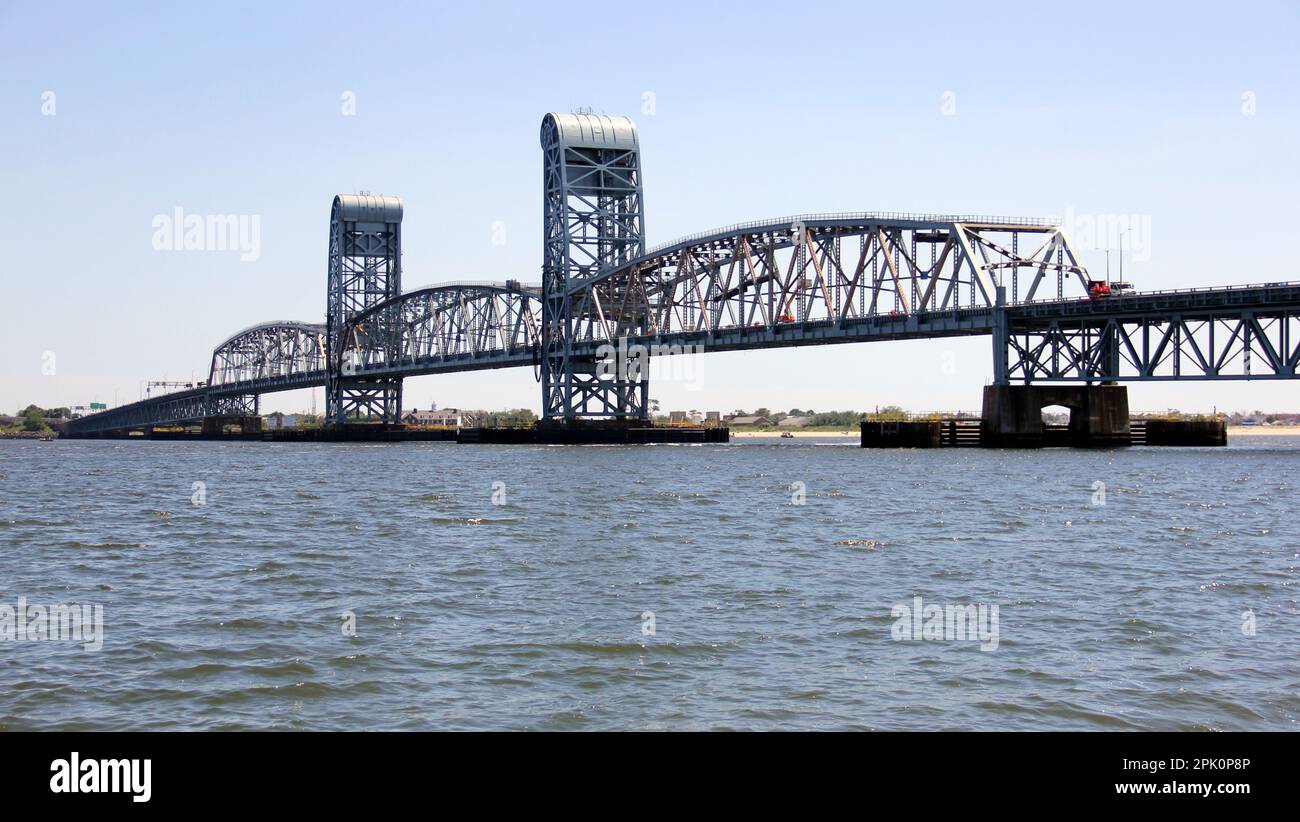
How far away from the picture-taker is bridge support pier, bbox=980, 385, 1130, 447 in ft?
321

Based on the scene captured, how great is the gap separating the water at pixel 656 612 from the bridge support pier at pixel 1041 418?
49.3 m

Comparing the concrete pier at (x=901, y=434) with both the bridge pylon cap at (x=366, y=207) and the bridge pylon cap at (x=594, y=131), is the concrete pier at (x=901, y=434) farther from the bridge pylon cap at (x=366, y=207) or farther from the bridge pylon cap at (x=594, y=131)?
the bridge pylon cap at (x=366, y=207)

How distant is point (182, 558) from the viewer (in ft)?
99.9

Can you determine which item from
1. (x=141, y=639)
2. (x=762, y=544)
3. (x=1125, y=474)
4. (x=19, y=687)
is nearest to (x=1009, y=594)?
(x=762, y=544)

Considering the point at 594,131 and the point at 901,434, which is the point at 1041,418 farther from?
the point at 594,131

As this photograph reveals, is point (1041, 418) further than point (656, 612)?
Yes

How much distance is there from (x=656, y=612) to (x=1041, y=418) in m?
83.1

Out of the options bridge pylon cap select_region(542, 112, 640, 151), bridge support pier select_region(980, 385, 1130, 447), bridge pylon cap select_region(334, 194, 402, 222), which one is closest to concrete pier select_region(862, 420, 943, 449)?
bridge support pier select_region(980, 385, 1130, 447)

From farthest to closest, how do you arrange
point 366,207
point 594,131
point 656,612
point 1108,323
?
point 366,207 < point 594,131 < point 1108,323 < point 656,612

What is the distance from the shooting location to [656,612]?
72.4ft

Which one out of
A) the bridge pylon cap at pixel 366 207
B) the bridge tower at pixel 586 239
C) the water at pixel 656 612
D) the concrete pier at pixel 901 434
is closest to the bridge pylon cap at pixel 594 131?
the bridge tower at pixel 586 239

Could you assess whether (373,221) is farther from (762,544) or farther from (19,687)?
Answer: (19,687)

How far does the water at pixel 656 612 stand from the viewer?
15.5 meters

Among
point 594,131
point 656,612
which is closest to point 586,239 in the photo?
point 594,131
